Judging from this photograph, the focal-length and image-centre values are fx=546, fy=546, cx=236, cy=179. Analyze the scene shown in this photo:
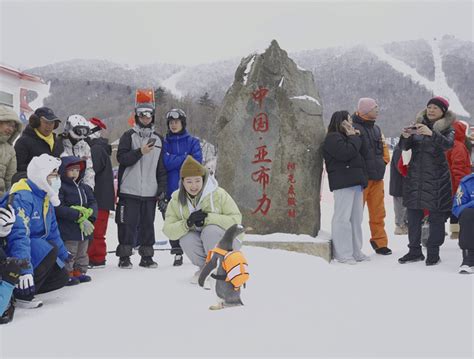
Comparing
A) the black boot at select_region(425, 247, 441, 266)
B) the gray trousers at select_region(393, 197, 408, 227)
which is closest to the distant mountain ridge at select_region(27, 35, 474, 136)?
the gray trousers at select_region(393, 197, 408, 227)

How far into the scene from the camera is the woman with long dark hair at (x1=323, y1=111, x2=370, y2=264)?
5539 millimetres

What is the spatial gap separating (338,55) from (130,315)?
3684 centimetres

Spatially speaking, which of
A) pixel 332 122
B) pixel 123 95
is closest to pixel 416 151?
pixel 332 122

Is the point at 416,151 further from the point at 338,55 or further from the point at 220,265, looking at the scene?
the point at 338,55

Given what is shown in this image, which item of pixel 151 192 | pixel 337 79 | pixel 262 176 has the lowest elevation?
pixel 151 192

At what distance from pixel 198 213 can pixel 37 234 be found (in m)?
1.10

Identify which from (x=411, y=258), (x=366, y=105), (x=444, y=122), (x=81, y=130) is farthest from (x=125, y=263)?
(x=444, y=122)

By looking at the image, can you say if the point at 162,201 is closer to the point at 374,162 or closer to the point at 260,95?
the point at 260,95

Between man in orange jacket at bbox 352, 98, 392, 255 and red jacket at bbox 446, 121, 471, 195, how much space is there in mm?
727

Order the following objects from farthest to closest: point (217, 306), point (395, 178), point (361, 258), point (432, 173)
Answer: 1. point (395, 178)
2. point (361, 258)
3. point (432, 173)
4. point (217, 306)

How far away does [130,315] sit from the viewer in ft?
10.8

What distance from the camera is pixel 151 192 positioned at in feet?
16.0

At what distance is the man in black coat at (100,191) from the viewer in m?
4.82

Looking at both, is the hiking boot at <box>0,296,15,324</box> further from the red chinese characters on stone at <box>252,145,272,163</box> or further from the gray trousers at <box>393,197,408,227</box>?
the gray trousers at <box>393,197,408,227</box>
